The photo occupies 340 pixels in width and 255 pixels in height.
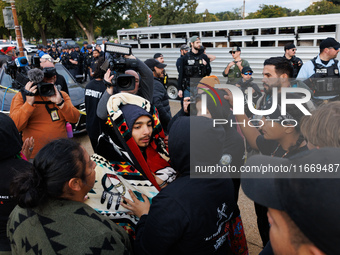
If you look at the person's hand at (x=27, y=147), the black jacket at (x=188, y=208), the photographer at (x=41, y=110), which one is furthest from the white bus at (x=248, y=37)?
the person's hand at (x=27, y=147)

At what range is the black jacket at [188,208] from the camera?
134cm

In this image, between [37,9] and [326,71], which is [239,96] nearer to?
[326,71]

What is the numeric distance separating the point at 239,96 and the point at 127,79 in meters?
1.15

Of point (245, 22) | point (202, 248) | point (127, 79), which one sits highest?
point (245, 22)

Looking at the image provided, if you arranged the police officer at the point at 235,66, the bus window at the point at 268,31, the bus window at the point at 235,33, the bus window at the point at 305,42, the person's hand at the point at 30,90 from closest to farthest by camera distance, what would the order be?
the person's hand at the point at 30,90 → the police officer at the point at 235,66 → the bus window at the point at 305,42 → the bus window at the point at 268,31 → the bus window at the point at 235,33

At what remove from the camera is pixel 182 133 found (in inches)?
59.0

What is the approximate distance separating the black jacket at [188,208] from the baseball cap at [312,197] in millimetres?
499

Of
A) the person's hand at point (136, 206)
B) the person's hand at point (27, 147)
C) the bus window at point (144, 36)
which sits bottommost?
the person's hand at point (136, 206)

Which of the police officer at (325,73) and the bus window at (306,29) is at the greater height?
the bus window at (306,29)

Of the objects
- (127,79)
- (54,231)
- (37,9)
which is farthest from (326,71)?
(37,9)

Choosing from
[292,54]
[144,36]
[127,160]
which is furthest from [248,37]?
[127,160]

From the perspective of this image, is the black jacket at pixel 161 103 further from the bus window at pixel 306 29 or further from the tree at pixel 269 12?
the tree at pixel 269 12

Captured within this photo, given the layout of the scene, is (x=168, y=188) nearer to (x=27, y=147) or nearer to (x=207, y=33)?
(x=27, y=147)

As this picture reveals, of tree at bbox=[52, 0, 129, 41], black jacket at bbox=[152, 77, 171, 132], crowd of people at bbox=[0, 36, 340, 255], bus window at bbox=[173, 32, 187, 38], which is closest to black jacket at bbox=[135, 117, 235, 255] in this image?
crowd of people at bbox=[0, 36, 340, 255]
